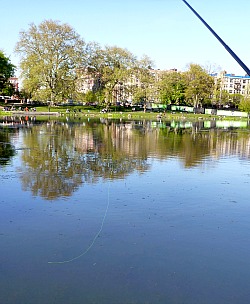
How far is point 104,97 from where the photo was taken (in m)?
85.7

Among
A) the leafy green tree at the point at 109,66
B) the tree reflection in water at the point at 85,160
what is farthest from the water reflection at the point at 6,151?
the leafy green tree at the point at 109,66

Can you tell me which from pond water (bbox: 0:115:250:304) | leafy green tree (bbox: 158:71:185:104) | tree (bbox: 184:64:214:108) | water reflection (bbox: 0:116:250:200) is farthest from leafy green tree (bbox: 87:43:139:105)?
pond water (bbox: 0:115:250:304)

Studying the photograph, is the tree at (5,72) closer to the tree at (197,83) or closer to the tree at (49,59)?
the tree at (49,59)

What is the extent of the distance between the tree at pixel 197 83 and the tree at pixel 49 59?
3452cm

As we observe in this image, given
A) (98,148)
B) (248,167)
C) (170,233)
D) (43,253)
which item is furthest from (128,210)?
(98,148)

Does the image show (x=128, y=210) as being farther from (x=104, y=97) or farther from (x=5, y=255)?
(x=104, y=97)

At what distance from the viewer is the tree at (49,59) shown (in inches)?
2840

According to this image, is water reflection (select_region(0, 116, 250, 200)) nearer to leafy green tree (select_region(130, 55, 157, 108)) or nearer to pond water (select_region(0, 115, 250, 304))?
pond water (select_region(0, 115, 250, 304))

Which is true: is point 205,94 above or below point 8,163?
above

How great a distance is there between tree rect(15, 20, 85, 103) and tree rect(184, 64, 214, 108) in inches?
1359

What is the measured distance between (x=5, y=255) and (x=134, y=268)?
8.09 ft

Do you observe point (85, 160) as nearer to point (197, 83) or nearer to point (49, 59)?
point (49, 59)

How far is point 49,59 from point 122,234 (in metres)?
70.2

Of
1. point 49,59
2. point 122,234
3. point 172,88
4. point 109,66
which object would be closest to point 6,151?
point 122,234
